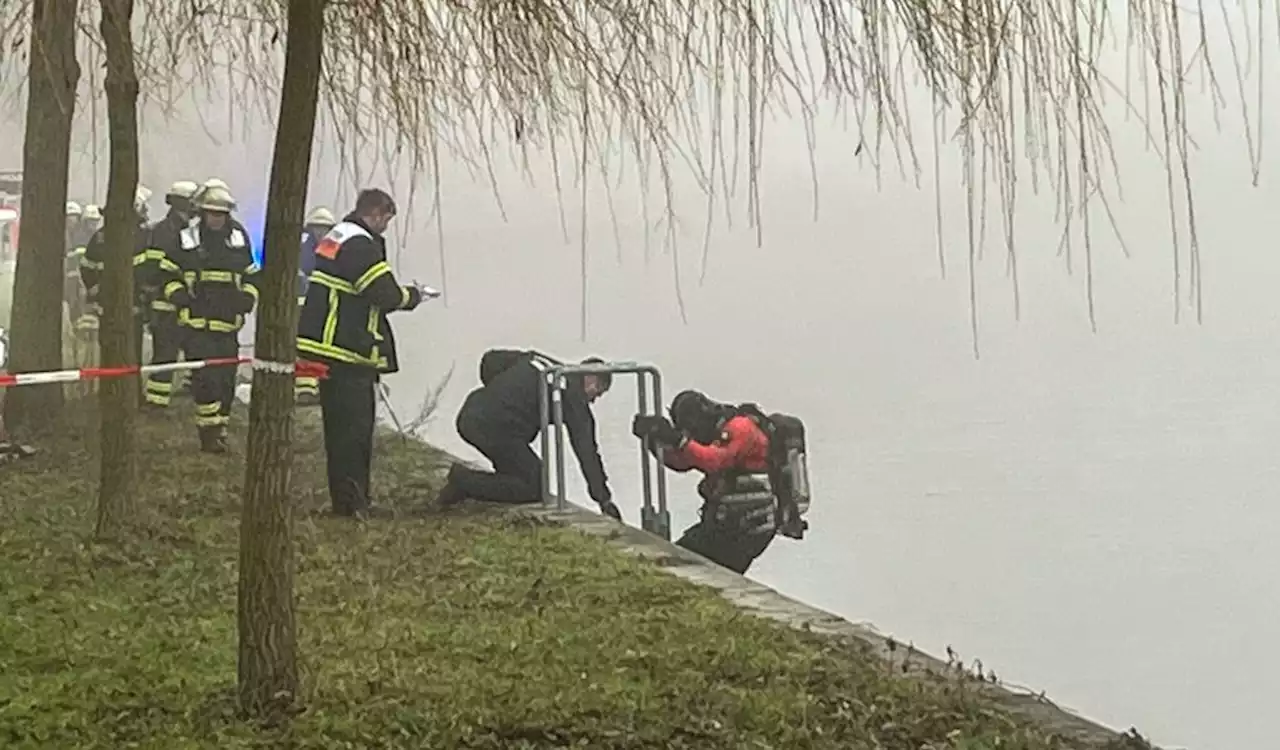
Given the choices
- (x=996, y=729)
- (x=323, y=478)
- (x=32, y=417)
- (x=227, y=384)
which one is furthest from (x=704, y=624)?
(x=32, y=417)

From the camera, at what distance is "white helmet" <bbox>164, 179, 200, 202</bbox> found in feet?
25.9

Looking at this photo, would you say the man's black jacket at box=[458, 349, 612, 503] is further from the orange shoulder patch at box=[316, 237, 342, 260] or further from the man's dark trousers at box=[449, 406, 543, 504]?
the orange shoulder patch at box=[316, 237, 342, 260]

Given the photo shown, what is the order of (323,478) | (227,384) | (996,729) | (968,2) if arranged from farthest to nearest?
1. (227,384)
2. (323,478)
3. (996,729)
4. (968,2)

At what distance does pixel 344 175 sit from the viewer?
11.4 ft

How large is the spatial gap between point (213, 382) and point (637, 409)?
6.42 ft

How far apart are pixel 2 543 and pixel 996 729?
3.26 m

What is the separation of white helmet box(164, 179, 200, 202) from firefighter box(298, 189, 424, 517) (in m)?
2.27

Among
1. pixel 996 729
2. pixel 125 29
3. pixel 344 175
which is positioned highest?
pixel 125 29

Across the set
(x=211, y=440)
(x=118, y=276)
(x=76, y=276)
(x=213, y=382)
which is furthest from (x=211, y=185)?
(x=76, y=276)

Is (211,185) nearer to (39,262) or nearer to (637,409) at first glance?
(39,262)

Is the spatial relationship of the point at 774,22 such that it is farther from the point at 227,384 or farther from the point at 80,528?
the point at 227,384

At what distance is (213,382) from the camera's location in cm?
724

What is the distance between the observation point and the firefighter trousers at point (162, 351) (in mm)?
7836

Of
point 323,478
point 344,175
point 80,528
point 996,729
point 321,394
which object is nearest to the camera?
point 996,729
